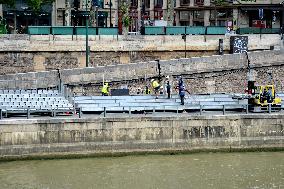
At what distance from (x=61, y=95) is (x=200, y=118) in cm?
1018

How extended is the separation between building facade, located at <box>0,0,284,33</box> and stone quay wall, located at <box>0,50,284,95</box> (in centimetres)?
2196

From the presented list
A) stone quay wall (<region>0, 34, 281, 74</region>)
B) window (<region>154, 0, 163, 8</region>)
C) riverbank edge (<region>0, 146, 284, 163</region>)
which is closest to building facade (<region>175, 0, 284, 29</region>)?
window (<region>154, 0, 163, 8</region>)

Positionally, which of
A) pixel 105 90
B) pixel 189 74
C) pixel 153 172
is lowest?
pixel 153 172

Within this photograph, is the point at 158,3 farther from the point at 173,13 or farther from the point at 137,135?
the point at 137,135

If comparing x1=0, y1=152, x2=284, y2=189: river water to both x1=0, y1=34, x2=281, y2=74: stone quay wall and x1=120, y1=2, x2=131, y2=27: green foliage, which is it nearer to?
x1=0, y1=34, x2=281, y2=74: stone quay wall

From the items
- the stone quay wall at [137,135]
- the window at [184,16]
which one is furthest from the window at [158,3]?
the stone quay wall at [137,135]

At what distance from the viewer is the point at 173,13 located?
99.6 m

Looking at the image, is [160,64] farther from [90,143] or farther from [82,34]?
[90,143]

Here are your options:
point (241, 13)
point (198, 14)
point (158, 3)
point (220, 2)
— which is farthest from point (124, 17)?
point (158, 3)

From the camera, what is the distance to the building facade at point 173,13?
86944mm

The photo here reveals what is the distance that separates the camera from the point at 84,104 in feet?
158

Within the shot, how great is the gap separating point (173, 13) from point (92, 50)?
35029 mm

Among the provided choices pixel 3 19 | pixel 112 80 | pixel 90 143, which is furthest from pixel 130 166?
pixel 3 19

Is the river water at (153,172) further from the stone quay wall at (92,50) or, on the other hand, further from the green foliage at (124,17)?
the green foliage at (124,17)
